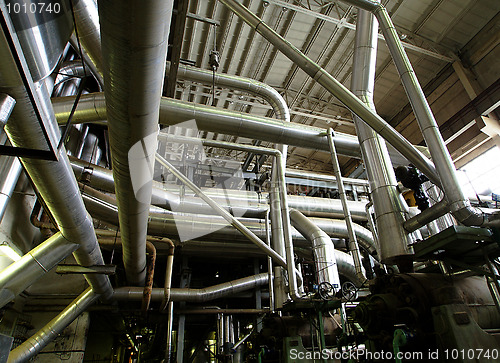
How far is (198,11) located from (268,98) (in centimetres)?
319

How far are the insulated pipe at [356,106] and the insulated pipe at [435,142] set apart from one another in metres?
0.21

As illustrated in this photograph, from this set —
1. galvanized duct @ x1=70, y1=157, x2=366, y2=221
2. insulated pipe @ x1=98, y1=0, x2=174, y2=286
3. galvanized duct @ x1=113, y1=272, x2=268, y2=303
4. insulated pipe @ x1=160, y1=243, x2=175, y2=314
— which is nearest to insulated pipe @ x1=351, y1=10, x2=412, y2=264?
insulated pipe @ x1=98, y1=0, x2=174, y2=286

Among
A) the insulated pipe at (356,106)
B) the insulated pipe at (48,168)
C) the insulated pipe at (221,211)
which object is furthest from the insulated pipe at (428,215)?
the insulated pipe at (48,168)

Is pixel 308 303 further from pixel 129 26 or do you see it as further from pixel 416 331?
pixel 129 26

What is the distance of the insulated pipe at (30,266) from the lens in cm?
388

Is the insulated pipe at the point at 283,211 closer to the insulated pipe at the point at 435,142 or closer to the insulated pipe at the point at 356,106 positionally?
the insulated pipe at the point at 356,106

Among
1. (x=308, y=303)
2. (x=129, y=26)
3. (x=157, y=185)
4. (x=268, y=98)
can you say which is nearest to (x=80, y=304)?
(x=157, y=185)

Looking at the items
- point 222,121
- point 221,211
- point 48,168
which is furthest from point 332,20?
point 48,168

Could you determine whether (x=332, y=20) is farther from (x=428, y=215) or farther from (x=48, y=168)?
(x=48, y=168)

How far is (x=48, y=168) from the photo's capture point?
9.12 ft

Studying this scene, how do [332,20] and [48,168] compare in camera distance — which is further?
[332,20]

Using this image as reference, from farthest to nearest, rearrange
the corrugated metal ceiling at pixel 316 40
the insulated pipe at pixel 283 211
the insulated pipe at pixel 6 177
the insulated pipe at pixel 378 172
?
the corrugated metal ceiling at pixel 316 40 < the insulated pipe at pixel 283 211 < the insulated pipe at pixel 6 177 < the insulated pipe at pixel 378 172

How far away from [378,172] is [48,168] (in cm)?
351

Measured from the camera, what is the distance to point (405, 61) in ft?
11.1
